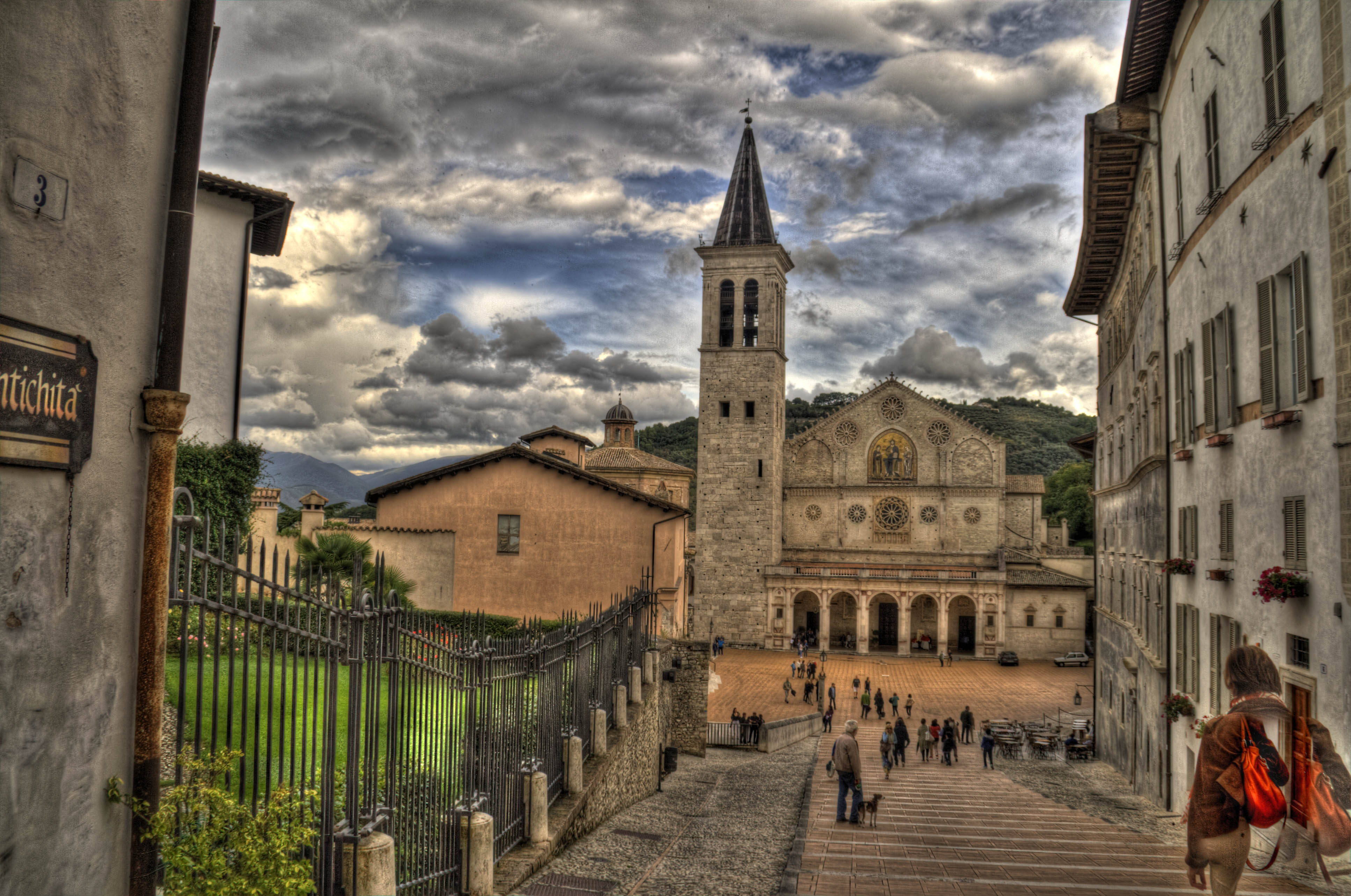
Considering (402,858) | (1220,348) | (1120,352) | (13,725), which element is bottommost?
(402,858)

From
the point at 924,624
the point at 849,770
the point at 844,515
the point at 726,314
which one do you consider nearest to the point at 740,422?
the point at 726,314

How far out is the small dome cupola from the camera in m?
62.2

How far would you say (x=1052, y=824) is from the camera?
1151cm

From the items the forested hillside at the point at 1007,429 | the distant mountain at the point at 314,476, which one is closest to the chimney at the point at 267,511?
the distant mountain at the point at 314,476

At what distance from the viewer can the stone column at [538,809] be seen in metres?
8.55

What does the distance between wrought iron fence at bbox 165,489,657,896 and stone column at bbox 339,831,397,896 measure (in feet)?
0.13

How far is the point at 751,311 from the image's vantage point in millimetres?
49375

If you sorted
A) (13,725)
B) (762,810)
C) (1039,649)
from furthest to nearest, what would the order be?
A: (1039,649)
(762,810)
(13,725)

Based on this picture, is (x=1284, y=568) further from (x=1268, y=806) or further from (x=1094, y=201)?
(x=1094, y=201)

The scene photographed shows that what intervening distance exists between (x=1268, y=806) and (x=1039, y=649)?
44433 millimetres

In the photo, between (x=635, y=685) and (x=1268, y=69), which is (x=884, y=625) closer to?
(x=635, y=685)

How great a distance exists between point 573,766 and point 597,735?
1308 mm

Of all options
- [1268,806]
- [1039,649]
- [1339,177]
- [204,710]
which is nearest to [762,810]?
[204,710]

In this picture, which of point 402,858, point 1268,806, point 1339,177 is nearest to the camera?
point 1268,806
